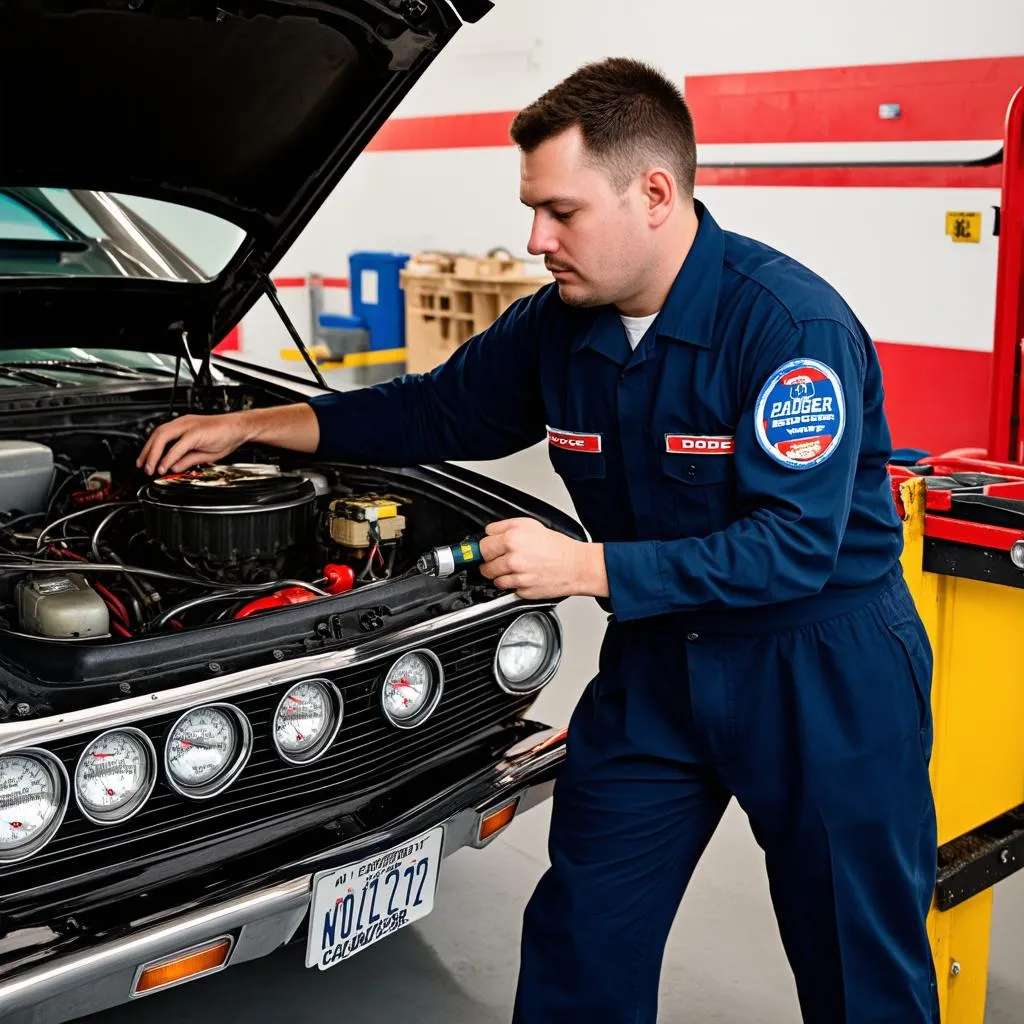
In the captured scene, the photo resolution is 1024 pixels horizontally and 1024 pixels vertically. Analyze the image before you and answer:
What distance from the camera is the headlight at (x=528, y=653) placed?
2330 millimetres

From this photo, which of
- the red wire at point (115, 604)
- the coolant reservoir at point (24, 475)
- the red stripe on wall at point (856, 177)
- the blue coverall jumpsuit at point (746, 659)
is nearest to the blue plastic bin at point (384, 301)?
the red stripe on wall at point (856, 177)

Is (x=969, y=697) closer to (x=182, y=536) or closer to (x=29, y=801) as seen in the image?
(x=182, y=536)

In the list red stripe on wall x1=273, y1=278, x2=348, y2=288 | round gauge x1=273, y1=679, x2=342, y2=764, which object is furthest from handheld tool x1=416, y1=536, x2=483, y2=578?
red stripe on wall x1=273, y1=278, x2=348, y2=288

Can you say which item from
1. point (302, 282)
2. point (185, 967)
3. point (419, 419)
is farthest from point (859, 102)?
point (302, 282)

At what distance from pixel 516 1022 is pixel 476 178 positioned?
7.48m

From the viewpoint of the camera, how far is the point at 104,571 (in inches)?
83.8

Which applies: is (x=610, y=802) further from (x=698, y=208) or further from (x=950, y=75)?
(x=950, y=75)

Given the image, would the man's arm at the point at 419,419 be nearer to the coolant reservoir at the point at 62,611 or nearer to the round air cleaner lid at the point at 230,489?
the round air cleaner lid at the point at 230,489

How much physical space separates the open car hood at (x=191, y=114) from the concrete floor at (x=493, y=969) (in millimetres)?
1471

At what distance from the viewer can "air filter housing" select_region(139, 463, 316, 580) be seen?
2.29 meters

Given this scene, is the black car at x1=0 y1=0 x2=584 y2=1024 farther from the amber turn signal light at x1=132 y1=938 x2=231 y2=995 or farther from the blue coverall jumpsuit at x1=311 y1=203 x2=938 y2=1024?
the blue coverall jumpsuit at x1=311 y1=203 x2=938 y2=1024

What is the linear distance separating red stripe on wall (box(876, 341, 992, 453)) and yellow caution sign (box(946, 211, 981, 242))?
493mm

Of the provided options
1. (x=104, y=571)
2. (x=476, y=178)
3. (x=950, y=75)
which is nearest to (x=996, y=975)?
(x=104, y=571)

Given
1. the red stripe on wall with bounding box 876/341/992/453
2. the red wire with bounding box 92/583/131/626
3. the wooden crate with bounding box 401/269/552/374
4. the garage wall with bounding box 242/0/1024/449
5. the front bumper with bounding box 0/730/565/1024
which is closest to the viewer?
the front bumper with bounding box 0/730/565/1024
